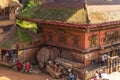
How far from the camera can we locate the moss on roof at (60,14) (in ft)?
68.5

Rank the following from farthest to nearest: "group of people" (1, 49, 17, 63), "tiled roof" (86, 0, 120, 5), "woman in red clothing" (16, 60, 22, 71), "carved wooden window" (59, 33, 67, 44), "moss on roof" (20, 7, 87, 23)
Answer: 1. "group of people" (1, 49, 17, 63)
2. "carved wooden window" (59, 33, 67, 44)
3. "tiled roof" (86, 0, 120, 5)
4. "woman in red clothing" (16, 60, 22, 71)
5. "moss on roof" (20, 7, 87, 23)

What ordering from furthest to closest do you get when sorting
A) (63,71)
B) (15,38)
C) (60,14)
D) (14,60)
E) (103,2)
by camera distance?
(103,2), (15,38), (14,60), (60,14), (63,71)

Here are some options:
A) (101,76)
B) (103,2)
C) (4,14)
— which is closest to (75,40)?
(101,76)

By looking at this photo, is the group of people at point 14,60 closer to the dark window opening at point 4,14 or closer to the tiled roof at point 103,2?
the dark window opening at point 4,14

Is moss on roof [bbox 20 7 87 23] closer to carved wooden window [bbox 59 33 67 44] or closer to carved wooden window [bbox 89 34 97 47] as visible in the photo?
carved wooden window [bbox 59 33 67 44]

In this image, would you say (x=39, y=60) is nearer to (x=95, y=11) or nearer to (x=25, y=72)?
(x=25, y=72)

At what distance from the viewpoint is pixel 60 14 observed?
22891mm

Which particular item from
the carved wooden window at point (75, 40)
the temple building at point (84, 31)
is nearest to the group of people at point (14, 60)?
the temple building at point (84, 31)

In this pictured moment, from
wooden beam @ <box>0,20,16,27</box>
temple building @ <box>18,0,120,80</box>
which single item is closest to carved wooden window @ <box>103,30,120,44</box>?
temple building @ <box>18,0,120,80</box>

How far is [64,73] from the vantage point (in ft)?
69.1

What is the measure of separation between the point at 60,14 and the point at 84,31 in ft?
10.2

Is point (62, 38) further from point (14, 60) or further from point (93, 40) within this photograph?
point (14, 60)

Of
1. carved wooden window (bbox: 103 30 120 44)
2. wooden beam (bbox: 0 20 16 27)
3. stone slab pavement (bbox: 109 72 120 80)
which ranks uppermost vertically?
wooden beam (bbox: 0 20 16 27)

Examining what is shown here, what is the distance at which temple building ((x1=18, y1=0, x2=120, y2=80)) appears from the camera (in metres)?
21.1
